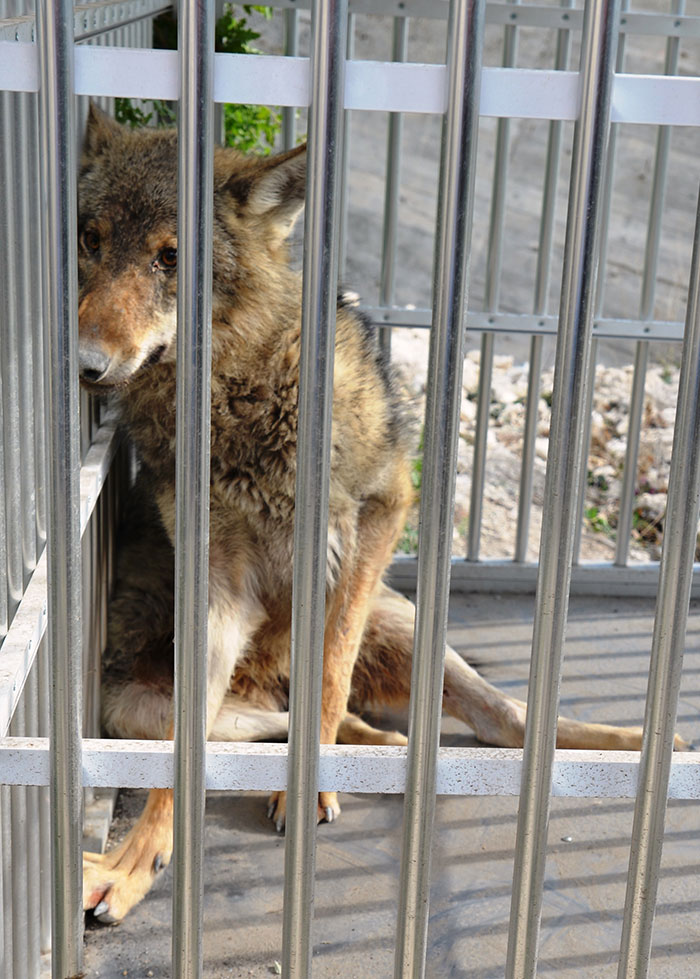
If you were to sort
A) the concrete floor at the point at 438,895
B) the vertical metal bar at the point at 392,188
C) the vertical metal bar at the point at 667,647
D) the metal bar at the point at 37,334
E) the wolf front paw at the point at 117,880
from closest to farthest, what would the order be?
the vertical metal bar at the point at 667,647 → the metal bar at the point at 37,334 → the concrete floor at the point at 438,895 → the wolf front paw at the point at 117,880 → the vertical metal bar at the point at 392,188

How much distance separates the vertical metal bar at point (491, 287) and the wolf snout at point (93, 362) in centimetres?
233

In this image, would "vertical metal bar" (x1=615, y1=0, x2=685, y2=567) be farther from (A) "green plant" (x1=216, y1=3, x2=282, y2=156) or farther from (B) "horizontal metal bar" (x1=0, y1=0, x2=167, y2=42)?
(B) "horizontal metal bar" (x1=0, y1=0, x2=167, y2=42)

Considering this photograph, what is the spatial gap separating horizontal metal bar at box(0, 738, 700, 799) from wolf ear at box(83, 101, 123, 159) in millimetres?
2070

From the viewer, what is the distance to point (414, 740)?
62.3 inches

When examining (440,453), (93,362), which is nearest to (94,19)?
(93,362)

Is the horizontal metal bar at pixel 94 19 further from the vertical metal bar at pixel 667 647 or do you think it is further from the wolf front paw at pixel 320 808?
the wolf front paw at pixel 320 808

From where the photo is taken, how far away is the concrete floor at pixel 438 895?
2570 millimetres

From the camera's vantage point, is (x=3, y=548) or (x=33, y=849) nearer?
(x=3, y=548)

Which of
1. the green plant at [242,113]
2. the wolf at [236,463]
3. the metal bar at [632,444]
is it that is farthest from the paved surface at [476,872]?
the green plant at [242,113]

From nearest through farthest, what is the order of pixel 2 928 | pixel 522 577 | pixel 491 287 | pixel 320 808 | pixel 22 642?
1. pixel 2 928
2. pixel 22 642
3. pixel 320 808
4. pixel 491 287
5. pixel 522 577

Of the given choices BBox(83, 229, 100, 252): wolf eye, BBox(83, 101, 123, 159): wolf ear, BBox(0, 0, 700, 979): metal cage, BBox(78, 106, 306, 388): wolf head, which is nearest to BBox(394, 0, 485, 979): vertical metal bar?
BBox(0, 0, 700, 979): metal cage

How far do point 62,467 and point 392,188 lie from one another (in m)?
3.37

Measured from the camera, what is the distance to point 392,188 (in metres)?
4.54

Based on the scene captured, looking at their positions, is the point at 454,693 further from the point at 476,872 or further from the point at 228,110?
the point at 228,110
